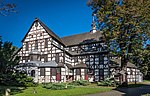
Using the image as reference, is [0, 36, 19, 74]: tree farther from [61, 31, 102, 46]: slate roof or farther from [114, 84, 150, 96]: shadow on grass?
[61, 31, 102, 46]: slate roof

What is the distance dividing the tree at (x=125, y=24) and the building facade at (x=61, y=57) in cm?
735

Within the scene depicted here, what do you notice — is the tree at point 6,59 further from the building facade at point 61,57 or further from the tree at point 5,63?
the building facade at point 61,57

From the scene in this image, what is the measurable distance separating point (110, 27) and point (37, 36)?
20034 millimetres

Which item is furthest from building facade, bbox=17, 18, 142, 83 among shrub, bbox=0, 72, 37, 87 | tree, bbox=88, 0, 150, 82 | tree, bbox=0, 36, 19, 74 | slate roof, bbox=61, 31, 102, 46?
tree, bbox=0, 36, 19, 74

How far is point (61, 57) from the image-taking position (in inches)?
1507

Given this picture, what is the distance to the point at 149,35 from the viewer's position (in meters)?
26.0

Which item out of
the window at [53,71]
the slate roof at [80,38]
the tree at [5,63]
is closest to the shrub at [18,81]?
the tree at [5,63]

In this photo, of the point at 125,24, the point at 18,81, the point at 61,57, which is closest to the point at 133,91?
the point at 125,24

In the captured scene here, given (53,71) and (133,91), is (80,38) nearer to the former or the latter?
(53,71)

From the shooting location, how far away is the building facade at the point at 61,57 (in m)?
37.0

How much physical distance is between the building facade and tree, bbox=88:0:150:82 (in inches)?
290

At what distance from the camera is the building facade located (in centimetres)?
3697

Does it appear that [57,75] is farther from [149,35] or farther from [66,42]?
[149,35]

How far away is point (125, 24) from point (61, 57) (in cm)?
1667
